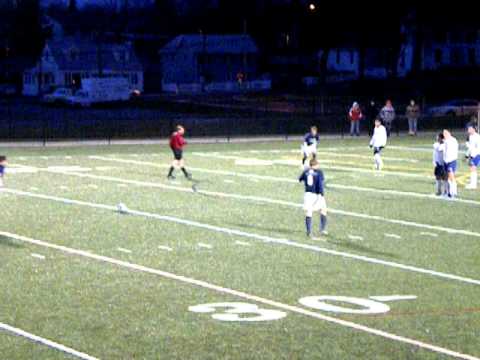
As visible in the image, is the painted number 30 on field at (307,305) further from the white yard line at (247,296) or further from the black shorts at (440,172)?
the black shorts at (440,172)

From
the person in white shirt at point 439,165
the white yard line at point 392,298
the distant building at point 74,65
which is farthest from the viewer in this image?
the distant building at point 74,65

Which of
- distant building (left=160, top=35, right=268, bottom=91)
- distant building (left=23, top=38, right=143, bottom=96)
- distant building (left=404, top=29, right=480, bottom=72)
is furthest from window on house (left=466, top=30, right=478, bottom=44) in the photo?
distant building (left=23, top=38, right=143, bottom=96)

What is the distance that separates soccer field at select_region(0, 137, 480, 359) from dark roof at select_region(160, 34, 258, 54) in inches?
3115

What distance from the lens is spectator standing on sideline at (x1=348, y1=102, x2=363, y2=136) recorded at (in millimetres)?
56156

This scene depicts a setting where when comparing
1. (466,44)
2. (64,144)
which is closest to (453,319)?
(64,144)

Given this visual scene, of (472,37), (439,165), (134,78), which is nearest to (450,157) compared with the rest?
(439,165)

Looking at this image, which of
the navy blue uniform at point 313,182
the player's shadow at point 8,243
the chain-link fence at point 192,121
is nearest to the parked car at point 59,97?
the chain-link fence at point 192,121

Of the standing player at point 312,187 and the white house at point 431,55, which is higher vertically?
the white house at point 431,55

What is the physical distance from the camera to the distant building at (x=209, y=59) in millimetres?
116125

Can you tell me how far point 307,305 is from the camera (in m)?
18.5

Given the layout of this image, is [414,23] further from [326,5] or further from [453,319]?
[453,319]

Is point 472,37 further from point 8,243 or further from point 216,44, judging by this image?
point 8,243

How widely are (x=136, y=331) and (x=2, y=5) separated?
118353 mm

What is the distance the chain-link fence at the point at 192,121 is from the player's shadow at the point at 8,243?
2923 cm
